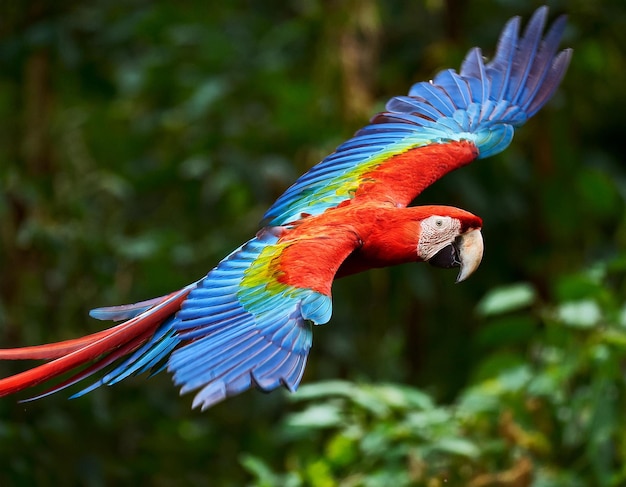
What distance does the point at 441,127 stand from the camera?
2641 millimetres

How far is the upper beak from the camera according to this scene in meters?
2.28

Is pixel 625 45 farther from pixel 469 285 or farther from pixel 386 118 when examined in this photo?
pixel 386 118

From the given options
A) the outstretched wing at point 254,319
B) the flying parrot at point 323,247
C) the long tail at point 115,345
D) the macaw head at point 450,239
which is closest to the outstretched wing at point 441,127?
the flying parrot at point 323,247

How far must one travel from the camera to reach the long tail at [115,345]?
1927 millimetres

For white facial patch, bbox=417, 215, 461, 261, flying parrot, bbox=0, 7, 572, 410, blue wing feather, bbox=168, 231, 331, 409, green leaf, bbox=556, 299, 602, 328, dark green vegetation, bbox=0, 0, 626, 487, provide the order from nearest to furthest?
blue wing feather, bbox=168, 231, 331, 409 → flying parrot, bbox=0, 7, 572, 410 → white facial patch, bbox=417, 215, 461, 261 → green leaf, bbox=556, 299, 602, 328 → dark green vegetation, bbox=0, 0, 626, 487

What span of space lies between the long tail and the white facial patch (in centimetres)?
49

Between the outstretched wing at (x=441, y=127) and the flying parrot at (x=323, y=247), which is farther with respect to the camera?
the outstretched wing at (x=441, y=127)

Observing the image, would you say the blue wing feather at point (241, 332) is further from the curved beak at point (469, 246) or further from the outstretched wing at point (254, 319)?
the curved beak at point (469, 246)

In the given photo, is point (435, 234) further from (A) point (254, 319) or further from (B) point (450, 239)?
(A) point (254, 319)

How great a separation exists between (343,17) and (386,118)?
0.82 meters

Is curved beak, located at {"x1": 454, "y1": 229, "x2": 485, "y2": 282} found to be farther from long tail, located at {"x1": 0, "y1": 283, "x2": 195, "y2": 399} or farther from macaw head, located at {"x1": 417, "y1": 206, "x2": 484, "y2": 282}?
long tail, located at {"x1": 0, "y1": 283, "x2": 195, "y2": 399}

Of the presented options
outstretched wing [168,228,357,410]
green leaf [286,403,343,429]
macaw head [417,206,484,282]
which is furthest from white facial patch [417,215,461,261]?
green leaf [286,403,343,429]

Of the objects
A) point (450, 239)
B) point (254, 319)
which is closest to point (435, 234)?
point (450, 239)

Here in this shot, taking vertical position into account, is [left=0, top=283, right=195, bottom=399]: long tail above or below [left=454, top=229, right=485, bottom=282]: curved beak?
above
